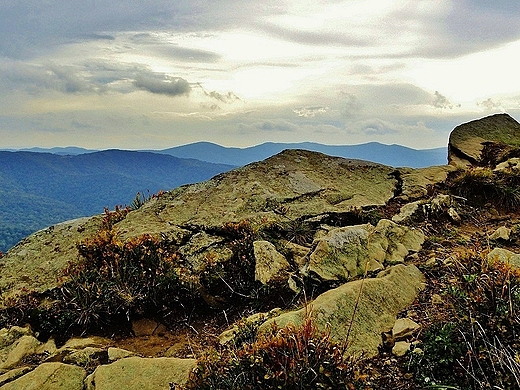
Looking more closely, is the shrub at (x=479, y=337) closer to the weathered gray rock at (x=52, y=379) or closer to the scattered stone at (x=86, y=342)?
the weathered gray rock at (x=52, y=379)

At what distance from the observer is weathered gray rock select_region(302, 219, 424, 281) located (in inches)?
250

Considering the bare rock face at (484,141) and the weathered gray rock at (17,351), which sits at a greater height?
the bare rock face at (484,141)

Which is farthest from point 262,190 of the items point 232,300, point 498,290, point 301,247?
point 498,290

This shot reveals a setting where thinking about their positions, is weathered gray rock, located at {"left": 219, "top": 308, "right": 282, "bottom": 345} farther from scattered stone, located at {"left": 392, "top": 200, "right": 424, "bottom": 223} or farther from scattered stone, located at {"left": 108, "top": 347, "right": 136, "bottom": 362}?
scattered stone, located at {"left": 392, "top": 200, "right": 424, "bottom": 223}

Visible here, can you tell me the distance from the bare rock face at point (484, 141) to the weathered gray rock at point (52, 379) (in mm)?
12156

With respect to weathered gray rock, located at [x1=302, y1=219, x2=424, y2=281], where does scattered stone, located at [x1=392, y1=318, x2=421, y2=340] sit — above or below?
below

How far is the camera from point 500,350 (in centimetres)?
359

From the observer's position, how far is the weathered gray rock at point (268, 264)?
269 inches

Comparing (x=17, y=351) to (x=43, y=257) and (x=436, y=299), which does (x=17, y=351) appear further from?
(x=436, y=299)

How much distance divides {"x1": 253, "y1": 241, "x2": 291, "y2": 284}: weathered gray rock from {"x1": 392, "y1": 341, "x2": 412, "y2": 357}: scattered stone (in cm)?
255

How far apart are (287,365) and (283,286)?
3.10 metres

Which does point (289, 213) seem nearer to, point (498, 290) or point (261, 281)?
point (261, 281)

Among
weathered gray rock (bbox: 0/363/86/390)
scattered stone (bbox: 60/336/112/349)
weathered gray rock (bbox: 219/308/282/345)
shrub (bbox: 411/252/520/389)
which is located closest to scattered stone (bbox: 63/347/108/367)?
weathered gray rock (bbox: 0/363/86/390)

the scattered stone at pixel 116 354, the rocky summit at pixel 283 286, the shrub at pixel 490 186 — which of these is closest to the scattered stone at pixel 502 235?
the rocky summit at pixel 283 286
